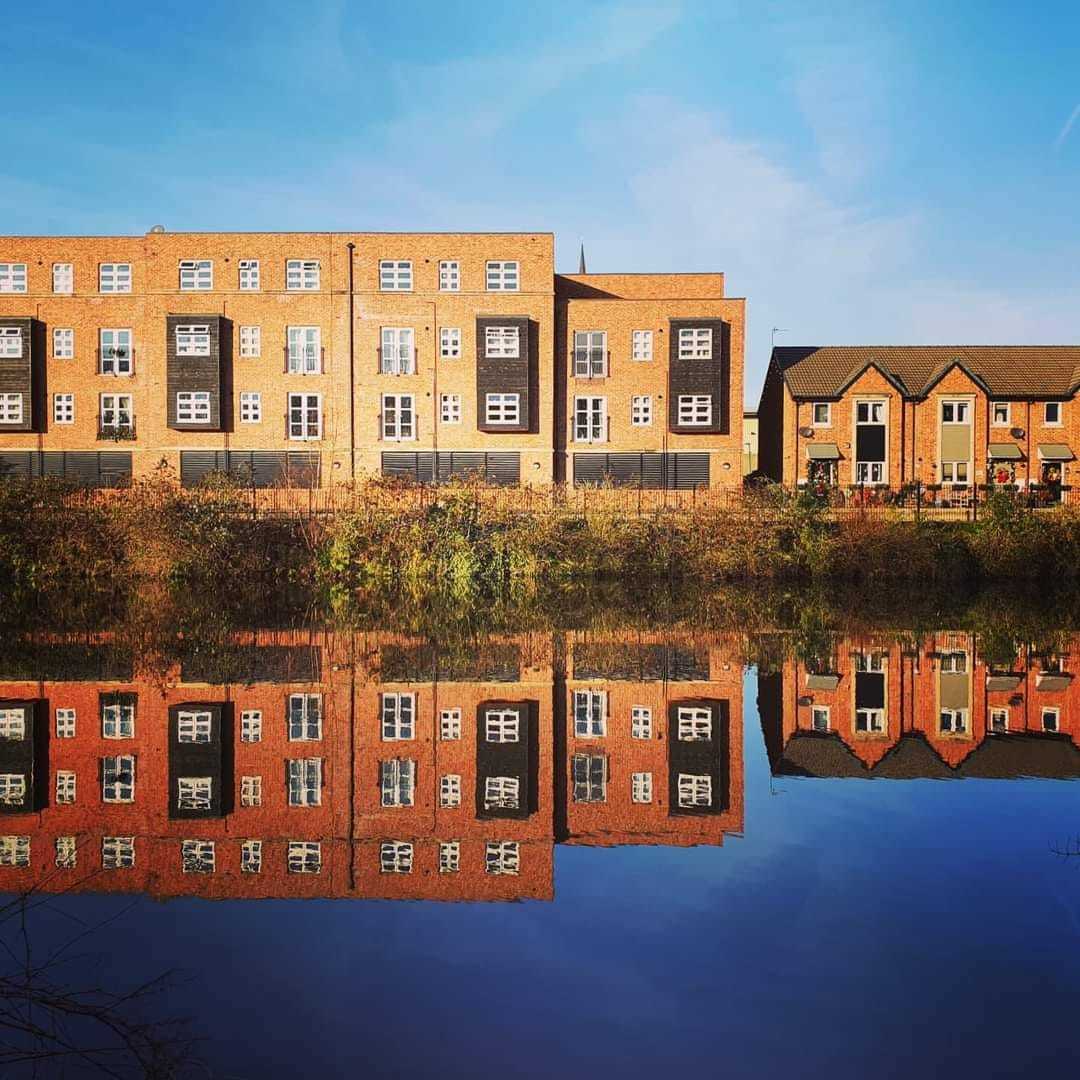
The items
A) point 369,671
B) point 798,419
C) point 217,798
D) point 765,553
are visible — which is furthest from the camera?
point 798,419

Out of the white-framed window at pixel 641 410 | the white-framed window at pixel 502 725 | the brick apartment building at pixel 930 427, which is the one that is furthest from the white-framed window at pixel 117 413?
the white-framed window at pixel 502 725

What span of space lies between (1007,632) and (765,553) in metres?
7.87

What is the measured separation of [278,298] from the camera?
38.5 m

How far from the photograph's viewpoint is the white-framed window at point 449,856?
217 inches

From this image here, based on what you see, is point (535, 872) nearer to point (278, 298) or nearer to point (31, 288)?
point (278, 298)

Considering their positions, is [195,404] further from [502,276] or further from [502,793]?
[502,793]

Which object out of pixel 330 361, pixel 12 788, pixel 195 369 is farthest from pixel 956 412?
pixel 12 788

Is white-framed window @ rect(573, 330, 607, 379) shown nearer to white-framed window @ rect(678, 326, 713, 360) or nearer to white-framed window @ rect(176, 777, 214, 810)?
white-framed window @ rect(678, 326, 713, 360)

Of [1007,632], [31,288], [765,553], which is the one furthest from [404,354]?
[1007,632]

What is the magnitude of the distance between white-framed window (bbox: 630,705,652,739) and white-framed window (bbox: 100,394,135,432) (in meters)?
35.5

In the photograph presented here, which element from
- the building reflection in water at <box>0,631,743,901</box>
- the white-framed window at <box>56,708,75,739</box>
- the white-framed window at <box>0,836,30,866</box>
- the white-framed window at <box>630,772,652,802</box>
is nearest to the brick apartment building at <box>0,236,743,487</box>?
the building reflection in water at <box>0,631,743,901</box>

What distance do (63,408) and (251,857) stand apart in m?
39.3

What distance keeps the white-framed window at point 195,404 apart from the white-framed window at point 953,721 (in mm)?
34115

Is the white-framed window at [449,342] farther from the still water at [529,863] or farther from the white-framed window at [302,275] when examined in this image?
the still water at [529,863]
